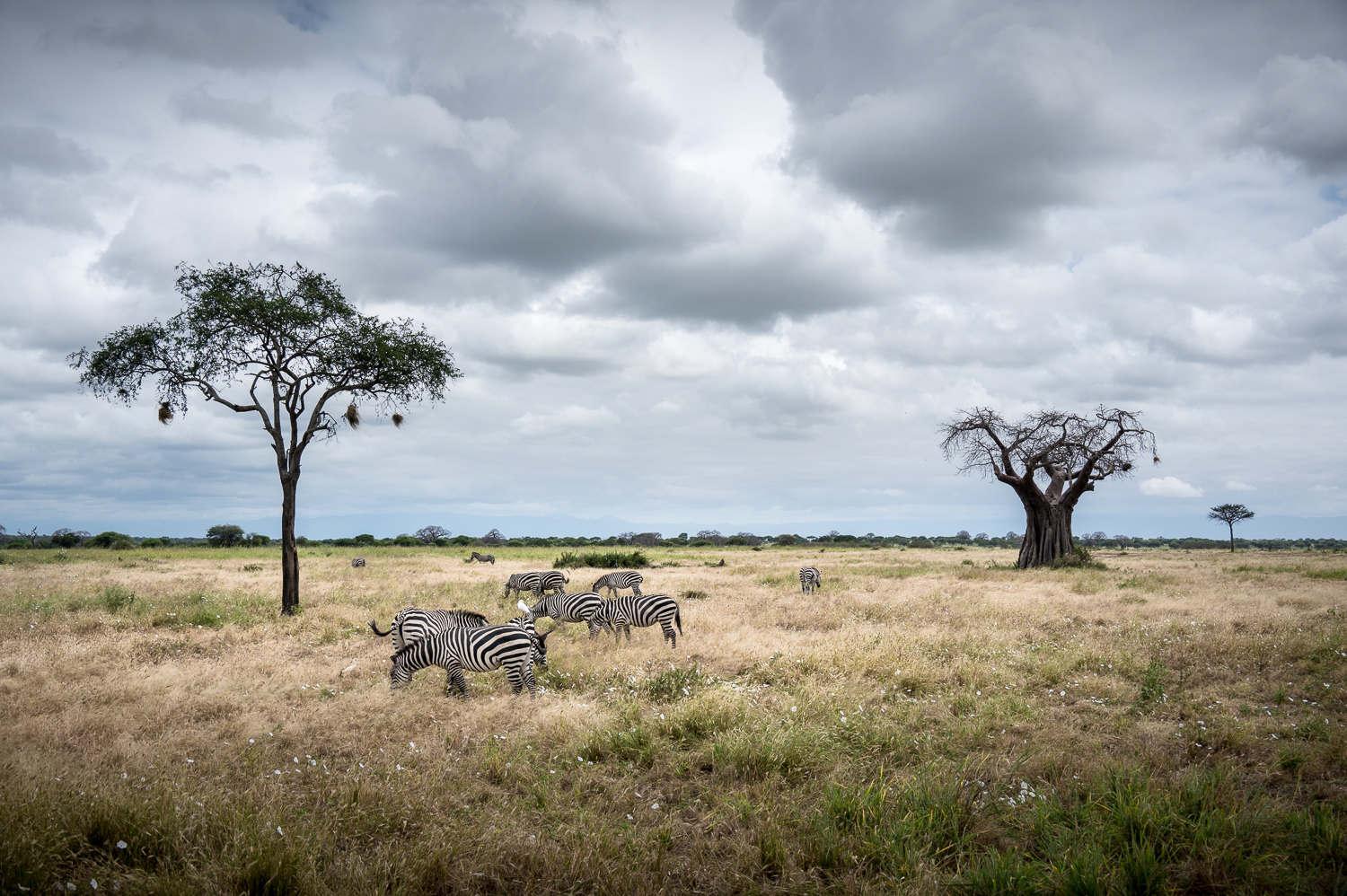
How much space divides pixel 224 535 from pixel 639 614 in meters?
83.6

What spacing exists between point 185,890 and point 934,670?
35.3 ft

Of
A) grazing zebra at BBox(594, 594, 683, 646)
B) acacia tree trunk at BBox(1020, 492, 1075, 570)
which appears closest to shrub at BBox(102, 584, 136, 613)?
grazing zebra at BBox(594, 594, 683, 646)

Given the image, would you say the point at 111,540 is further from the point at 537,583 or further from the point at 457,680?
the point at 457,680

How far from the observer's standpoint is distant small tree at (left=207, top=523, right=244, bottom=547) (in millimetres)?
78188

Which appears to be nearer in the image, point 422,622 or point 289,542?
point 422,622

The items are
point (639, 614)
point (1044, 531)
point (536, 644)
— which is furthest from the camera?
point (1044, 531)

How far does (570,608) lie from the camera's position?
53.6 ft

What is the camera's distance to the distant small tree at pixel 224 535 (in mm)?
78188

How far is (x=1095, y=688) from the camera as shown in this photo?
10.8 m

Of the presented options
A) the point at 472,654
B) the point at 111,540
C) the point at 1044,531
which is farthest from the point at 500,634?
the point at 111,540

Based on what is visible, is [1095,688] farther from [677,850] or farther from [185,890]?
[185,890]

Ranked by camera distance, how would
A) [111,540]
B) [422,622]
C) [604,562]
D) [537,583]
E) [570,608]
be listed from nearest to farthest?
1. [422,622]
2. [570,608]
3. [537,583]
4. [604,562]
5. [111,540]

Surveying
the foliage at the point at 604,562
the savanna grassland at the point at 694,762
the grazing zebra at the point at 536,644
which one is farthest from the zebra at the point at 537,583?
the foliage at the point at 604,562

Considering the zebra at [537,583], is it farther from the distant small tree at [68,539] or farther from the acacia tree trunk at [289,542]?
the distant small tree at [68,539]
